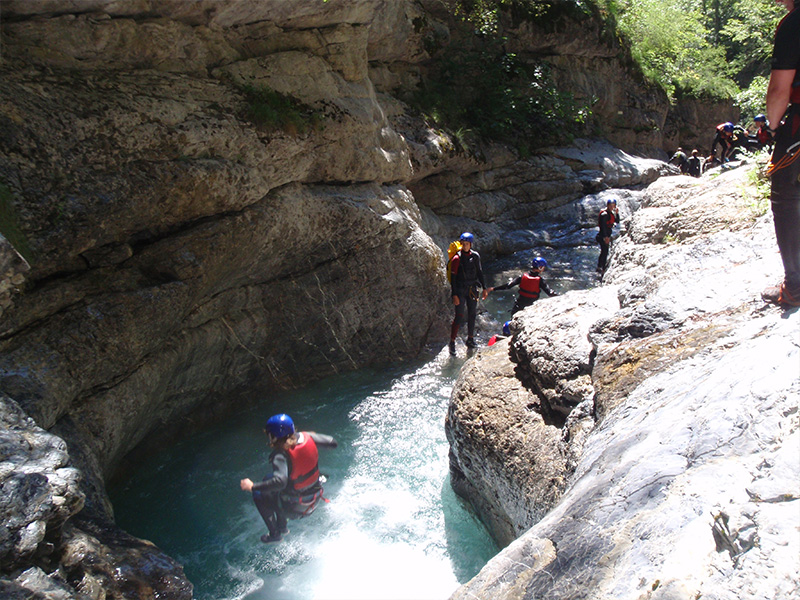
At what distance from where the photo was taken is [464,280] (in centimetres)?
959

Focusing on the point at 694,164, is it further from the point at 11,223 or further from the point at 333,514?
the point at 11,223

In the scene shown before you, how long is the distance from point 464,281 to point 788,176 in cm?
668

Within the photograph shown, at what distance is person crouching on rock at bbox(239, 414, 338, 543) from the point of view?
5.54 metres

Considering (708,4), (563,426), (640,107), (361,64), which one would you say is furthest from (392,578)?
(708,4)

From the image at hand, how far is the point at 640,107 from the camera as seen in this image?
20.9 m

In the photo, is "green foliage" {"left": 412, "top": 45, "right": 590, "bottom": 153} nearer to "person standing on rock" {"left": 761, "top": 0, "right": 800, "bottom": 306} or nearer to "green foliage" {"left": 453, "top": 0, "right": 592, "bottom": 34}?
"green foliage" {"left": 453, "top": 0, "right": 592, "bottom": 34}

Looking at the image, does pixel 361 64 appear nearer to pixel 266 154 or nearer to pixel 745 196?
pixel 266 154

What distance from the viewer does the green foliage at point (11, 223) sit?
485 centimetres

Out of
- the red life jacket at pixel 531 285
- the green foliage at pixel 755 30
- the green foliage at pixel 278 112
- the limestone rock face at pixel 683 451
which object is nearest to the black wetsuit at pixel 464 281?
the red life jacket at pixel 531 285

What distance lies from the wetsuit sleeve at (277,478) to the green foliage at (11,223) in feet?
10.1

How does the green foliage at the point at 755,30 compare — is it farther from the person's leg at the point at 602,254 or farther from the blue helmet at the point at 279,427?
the blue helmet at the point at 279,427

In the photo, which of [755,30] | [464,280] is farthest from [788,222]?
[755,30]

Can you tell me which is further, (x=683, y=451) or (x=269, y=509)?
(x=269, y=509)

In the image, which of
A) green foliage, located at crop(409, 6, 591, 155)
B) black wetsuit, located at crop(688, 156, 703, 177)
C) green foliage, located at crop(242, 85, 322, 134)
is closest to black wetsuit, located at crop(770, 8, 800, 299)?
green foliage, located at crop(242, 85, 322, 134)
